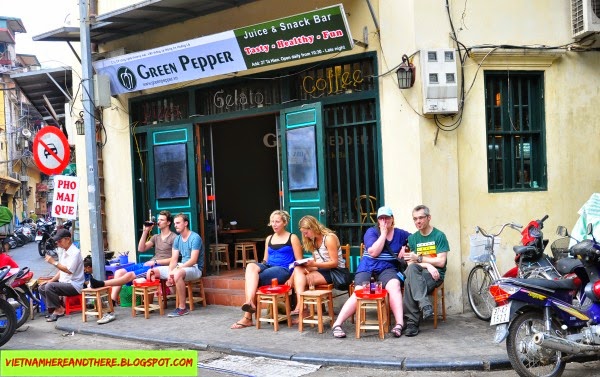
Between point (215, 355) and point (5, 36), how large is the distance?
50.2 metres

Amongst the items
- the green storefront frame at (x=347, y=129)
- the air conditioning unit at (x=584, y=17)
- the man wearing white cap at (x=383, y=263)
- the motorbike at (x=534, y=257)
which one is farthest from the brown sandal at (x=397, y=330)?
the air conditioning unit at (x=584, y=17)

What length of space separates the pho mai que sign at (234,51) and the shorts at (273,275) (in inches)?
116

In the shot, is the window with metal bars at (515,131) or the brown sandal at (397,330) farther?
the window with metal bars at (515,131)

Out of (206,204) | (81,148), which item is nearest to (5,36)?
(81,148)

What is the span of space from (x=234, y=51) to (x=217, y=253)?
142 inches

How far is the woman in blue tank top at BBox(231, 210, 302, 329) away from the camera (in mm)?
9164

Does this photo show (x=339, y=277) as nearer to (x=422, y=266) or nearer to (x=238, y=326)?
(x=422, y=266)

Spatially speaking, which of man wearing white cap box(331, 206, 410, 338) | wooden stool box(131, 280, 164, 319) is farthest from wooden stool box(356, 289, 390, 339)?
wooden stool box(131, 280, 164, 319)

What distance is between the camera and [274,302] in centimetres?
877

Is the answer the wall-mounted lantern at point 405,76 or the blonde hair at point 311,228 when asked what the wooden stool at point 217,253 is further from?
the wall-mounted lantern at point 405,76

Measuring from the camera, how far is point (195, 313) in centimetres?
1042

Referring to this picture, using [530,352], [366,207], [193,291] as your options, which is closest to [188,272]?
[193,291]

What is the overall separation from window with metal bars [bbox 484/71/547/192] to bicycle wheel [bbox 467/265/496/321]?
3.90 feet

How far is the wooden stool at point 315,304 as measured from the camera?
8531 mm
